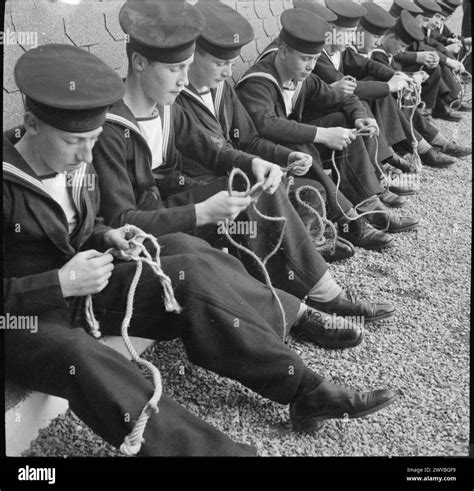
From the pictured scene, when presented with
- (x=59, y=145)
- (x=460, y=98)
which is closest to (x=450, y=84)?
(x=460, y=98)

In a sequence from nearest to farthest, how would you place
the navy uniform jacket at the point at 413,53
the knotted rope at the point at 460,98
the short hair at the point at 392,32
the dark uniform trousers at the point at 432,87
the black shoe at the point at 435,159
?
1. the black shoe at the point at 435,159
2. the short hair at the point at 392,32
3. the navy uniform jacket at the point at 413,53
4. the dark uniform trousers at the point at 432,87
5. the knotted rope at the point at 460,98

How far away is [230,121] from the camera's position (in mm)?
3213

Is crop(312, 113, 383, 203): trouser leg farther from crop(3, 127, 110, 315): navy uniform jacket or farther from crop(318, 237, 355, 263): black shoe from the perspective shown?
crop(3, 127, 110, 315): navy uniform jacket

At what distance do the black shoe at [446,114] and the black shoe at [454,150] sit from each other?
131cm

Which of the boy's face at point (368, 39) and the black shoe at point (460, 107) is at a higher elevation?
the boy's face at point (368, 39)

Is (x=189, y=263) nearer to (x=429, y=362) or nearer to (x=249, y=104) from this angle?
(x=429, y=362)

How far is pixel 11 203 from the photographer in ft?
6.47

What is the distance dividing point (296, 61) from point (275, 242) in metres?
1.22

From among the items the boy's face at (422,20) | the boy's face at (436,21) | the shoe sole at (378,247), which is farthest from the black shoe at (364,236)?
the boy's face at (436,21)

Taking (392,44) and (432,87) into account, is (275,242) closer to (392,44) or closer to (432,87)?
(392,44)

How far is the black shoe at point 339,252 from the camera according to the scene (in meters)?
3.40

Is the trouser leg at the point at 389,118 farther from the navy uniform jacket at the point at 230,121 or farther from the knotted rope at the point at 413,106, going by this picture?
the navy uniform jacket at the point at 230,121

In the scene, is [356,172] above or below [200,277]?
below

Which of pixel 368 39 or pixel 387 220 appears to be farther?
pixel 368 39
